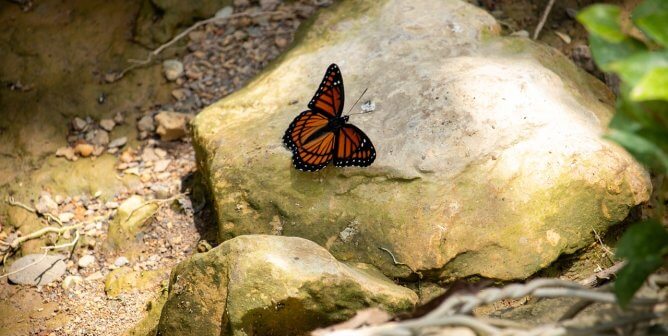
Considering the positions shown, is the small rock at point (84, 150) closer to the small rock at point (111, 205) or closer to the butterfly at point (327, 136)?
the small rock at point (111, 205)

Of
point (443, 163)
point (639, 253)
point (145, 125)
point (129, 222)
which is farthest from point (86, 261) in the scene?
point (639, 253)

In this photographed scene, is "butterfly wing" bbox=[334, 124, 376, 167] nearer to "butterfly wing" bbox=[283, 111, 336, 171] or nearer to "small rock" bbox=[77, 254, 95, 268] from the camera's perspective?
"butterfly wing" bbox=[283, 111, 336, 171]

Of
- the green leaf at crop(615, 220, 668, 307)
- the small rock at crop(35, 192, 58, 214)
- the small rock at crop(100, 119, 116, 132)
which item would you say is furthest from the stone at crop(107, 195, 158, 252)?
the green leaf at crop(615, 220, 668, 307)

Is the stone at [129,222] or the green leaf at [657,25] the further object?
the stone at [129,222]

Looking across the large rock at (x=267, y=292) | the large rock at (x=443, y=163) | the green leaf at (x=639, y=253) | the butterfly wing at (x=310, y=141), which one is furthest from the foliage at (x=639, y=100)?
the butterfly wing at (x=310, y=141)

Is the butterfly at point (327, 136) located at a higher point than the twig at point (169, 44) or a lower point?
higher

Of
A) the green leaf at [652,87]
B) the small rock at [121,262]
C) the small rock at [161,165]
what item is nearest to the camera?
the green leaf at [652,87]

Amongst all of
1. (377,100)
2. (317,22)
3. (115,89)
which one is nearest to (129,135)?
(115,89)

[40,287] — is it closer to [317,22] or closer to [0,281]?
[0,281]
